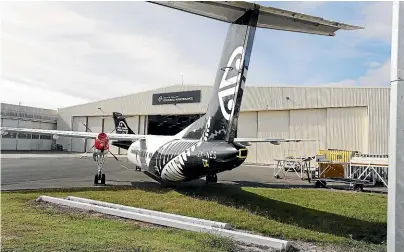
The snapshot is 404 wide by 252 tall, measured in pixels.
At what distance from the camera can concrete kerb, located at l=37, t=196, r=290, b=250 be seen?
20.7ft

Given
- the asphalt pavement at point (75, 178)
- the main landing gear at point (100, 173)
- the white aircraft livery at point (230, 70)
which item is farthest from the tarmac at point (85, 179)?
the white aircraft livery at point (230, 70)

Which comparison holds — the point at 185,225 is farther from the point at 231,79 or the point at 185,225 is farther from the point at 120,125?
the point at 120,125

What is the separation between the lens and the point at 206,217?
8656mm

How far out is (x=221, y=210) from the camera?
956cm

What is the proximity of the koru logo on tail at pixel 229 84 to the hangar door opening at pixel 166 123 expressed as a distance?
32.3m

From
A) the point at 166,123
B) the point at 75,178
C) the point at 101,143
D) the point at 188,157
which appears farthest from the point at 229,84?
the point at 166,123

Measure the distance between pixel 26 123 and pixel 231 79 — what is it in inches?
2021

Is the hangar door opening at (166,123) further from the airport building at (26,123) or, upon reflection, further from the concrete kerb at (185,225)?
the concrete kerb at (185,225)

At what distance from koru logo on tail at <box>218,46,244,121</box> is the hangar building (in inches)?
785

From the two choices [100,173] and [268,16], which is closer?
[268,16]

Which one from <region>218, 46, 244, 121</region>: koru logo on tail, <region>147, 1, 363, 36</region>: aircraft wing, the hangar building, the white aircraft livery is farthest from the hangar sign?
<region>147, 1, 363, 36</region>: aircraft wing

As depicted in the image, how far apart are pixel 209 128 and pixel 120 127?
1705 cm

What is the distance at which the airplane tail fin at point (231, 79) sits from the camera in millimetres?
8562

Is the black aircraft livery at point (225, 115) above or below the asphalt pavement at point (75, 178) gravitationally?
above
